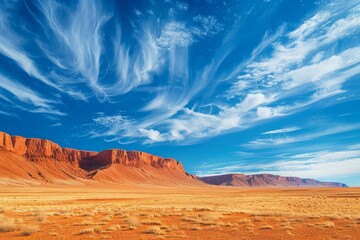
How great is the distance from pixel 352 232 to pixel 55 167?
509 feet

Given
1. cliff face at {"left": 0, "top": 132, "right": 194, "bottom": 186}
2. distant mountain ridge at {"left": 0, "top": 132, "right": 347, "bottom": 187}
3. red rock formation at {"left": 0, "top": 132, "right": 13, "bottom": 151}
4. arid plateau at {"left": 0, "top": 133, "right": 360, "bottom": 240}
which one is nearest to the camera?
arid plateau at {"left": 0, "top": 133, "right": 360, "bottom": 240}

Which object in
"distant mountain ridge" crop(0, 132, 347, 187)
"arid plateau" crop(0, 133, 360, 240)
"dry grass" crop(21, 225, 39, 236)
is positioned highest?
"distant mountain ridge" crop(0, 132, 347, 187)

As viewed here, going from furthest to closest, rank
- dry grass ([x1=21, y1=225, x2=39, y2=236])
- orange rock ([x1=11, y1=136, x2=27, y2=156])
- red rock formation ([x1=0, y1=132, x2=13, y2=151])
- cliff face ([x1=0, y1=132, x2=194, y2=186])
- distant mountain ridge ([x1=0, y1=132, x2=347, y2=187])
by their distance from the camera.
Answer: cliff face ([x1=0, y1=132, x2=194, y2=186]) < orange rock ([x1=11, y1=136, x2=27, y2=156]) < red rock formation ([x1=0, y1=132, x2=13, y2=151]) < distant mountain ridge ([x1=0, y1=132, x2=347, y2=187]) < dry grass ([x1=21, y1=225, x2=39, y2=236])

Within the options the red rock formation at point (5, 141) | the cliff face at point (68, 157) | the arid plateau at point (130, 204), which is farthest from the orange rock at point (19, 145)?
the red rock formation at point (5, 141)

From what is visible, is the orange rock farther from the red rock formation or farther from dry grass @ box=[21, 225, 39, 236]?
dry grass @ box=[21, 225, 39, 236]

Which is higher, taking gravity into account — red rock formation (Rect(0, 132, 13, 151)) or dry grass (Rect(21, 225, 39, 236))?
red rock formation (Rect(0, 132, 13, 151))

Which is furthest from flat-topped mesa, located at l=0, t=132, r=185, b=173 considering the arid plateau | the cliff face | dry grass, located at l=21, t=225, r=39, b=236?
dry grass, located at l=21, t=225, r=39, b=236

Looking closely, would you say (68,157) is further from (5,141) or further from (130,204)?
(130,204)

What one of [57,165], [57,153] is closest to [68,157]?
[57,153]

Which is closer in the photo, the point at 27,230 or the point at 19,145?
the point at 27,230

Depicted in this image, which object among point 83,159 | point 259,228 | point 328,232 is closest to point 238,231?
point 259,228

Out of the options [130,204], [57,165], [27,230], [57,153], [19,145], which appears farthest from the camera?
[57,153]

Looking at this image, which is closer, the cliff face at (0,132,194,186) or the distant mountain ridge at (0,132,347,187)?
the distant mountain ridge at (0,132,347,187)

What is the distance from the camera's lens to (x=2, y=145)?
133m
